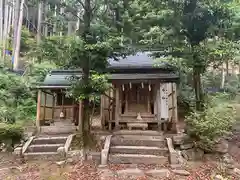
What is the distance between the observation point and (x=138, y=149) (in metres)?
7.93

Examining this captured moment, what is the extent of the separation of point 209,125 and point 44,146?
5.59 metres

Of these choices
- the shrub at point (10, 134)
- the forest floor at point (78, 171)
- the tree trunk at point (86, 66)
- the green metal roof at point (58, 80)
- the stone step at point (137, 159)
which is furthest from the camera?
the green metal roof at point (58, 80)

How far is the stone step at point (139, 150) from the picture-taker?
25.5 ft

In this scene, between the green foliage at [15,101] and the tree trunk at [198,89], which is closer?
the tree trunk at [198,89]

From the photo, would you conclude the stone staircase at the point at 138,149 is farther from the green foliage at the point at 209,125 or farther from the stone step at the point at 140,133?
the green foliage at the point at 209,125

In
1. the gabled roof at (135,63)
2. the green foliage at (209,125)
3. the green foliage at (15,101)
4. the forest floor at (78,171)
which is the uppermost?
the gabled roof at (135,63)

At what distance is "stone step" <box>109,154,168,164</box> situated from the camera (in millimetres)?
7379

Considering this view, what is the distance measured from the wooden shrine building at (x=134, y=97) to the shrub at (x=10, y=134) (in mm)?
1560

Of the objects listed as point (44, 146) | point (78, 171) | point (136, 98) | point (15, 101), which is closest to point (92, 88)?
point (78, 171)

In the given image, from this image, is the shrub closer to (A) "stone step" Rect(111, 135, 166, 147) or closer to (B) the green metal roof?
(B) the green metal roof

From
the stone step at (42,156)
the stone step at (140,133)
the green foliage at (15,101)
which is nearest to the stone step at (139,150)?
the stone step at (140,133)

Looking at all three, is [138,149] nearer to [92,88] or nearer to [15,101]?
[92,88]

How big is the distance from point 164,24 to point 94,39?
105 inches

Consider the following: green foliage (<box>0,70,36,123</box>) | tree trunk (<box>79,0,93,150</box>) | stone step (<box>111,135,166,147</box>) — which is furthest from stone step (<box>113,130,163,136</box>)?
green foliage (<box>0,70,36,123</box>)
